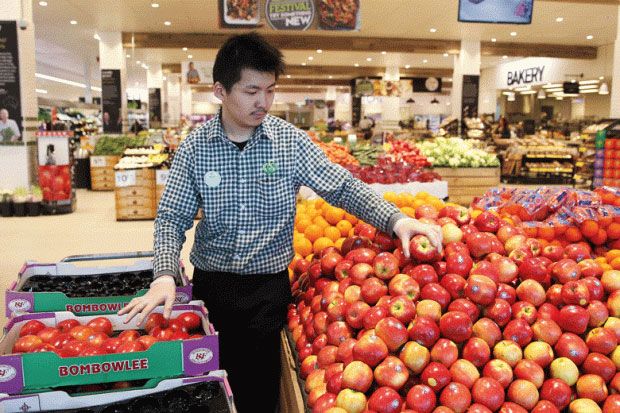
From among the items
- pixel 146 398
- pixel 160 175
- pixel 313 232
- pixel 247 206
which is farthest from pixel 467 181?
pixel 146 398

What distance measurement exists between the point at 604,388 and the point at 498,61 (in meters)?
20.9

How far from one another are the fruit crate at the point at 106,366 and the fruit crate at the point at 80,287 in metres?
0.40

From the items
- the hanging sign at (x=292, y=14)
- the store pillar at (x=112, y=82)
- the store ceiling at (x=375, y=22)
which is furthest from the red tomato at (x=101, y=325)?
the store pillar at (x=112, y=82)

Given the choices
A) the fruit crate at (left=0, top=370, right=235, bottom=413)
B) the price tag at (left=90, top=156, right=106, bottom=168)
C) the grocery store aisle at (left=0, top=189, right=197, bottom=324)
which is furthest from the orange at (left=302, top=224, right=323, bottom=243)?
the price tag at (left=90, top=156, right=106, bottom=168)

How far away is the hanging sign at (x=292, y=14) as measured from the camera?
25.6 feet

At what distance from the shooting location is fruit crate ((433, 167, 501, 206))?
9.05 meters

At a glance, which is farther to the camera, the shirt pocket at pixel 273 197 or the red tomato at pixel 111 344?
the shirt pocket at pixel 273 197

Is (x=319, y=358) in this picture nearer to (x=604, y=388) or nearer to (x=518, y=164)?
(x=604, y=388)

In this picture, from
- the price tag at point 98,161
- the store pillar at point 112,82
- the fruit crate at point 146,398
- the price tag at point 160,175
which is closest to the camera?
the fruit crate at point 146,398

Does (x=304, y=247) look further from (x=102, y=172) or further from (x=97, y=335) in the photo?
(x=102, y=172)

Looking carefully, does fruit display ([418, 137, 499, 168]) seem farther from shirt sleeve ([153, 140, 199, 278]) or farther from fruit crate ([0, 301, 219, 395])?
fruit crate ([0, 301, 219, 395])

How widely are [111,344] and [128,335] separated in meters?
A: 0.08

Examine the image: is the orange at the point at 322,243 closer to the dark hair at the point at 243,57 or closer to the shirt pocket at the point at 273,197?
the shirt pocket at the point at 273,197

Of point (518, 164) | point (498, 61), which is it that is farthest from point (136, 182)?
point (498, 61)
